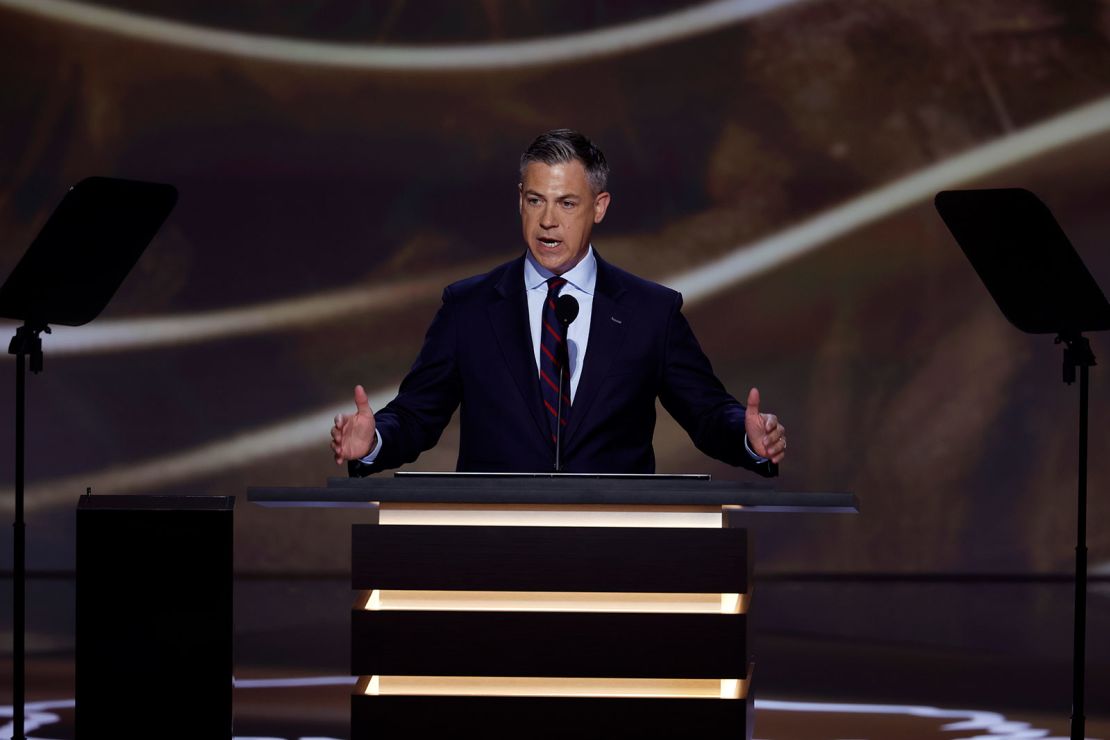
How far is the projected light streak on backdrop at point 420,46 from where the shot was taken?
239 inches

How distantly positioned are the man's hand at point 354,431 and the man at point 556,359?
308 mm

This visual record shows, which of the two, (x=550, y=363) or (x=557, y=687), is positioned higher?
(x=550, y=363)

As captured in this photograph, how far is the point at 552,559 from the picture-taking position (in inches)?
85.3

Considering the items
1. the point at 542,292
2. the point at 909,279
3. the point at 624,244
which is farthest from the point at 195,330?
the point at 542,292

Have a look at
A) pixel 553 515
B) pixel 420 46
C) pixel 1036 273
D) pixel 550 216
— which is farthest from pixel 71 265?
pixel 420 46

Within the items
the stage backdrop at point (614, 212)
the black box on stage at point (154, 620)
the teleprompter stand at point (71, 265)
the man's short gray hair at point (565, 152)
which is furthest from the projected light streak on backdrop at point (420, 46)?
the black box on stage at point (154, 620)

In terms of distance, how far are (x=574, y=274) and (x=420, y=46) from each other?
3.33 metres

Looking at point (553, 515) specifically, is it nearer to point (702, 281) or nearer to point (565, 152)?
point (565, 152)

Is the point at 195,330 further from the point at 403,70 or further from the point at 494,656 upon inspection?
the point at 494,656

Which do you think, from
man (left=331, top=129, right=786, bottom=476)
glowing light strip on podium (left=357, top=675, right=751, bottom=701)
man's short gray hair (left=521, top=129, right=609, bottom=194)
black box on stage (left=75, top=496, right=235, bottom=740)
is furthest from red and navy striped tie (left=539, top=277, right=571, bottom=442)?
glowing light strip on podium (left=357, top=675, right=751, bottom=701)

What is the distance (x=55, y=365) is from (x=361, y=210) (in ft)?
4.68

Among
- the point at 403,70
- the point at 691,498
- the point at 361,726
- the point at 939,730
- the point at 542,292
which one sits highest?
the point at 403,70

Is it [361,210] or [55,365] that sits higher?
[361,210]

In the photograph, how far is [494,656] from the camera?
2.15 m
